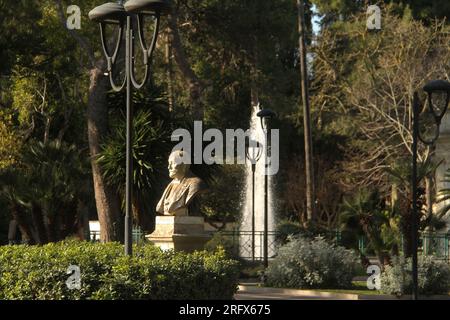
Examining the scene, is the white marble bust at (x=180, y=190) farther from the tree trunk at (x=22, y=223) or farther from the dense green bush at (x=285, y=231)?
the tree trunk at (x=22, y=223)

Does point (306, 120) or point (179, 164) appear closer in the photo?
point (179, 164)

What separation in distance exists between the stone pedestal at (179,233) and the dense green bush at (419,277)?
167 inches

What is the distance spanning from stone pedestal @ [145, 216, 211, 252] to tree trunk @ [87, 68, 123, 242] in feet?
33.7

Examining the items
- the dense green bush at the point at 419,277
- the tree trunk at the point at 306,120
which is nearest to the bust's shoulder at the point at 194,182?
the dense green bush at the point at 419,277

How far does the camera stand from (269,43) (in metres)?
39.7

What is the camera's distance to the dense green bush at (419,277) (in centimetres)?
2255

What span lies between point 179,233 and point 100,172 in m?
10.5

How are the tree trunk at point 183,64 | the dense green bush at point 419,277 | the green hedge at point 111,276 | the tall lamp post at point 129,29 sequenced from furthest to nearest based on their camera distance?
the tree trunk at point 183,64 < the dense green bush at point 419,277 < the tall lamp post at point 129,29 < the green hedge at point 111,276

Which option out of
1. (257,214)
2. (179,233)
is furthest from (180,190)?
(257,214)

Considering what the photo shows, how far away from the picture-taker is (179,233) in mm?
21359

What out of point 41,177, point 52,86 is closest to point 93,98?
point 41,177

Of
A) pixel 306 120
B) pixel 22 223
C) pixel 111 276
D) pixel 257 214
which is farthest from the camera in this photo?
pixel 306 120

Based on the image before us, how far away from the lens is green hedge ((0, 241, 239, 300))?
14148 mm

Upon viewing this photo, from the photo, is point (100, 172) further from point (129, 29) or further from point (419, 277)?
point (129, 29)
